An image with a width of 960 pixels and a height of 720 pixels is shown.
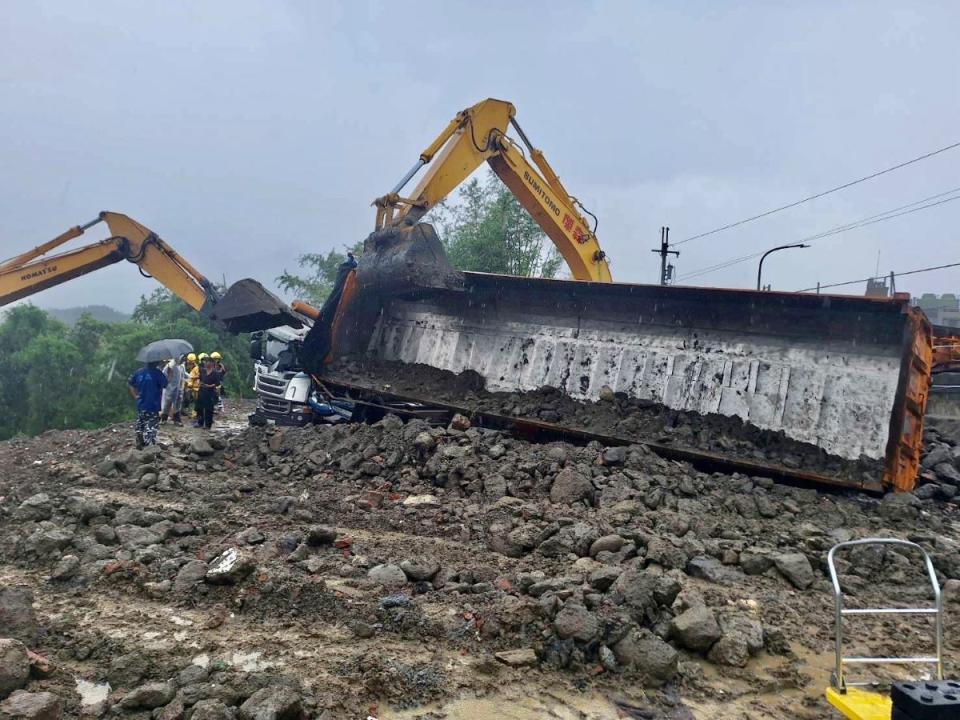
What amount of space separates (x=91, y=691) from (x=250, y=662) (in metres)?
0.62

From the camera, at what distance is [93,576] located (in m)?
4.01

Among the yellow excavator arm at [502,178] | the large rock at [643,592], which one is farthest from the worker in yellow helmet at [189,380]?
Result: the large rock at [643,592]

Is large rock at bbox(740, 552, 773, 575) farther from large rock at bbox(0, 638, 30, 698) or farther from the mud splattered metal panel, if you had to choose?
large rock at bbox(0, 638, 30, 698)

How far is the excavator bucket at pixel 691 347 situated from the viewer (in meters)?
5.94

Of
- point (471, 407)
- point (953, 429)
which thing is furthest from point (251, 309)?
point (953, 429)

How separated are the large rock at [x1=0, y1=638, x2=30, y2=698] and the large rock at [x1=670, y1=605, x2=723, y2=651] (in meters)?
2.83

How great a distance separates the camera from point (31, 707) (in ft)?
8.32

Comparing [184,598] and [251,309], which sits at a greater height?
[251,309]

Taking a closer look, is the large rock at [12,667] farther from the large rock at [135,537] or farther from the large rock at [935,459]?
the large rock at [935,459]

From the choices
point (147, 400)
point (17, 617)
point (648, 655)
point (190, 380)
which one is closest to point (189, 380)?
point (190, 380)

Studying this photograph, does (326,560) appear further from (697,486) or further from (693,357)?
(693,357)

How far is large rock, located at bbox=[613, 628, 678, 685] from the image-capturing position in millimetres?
3154

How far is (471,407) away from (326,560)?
140 inches

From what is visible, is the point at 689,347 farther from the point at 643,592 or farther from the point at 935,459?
the point at 643,592
